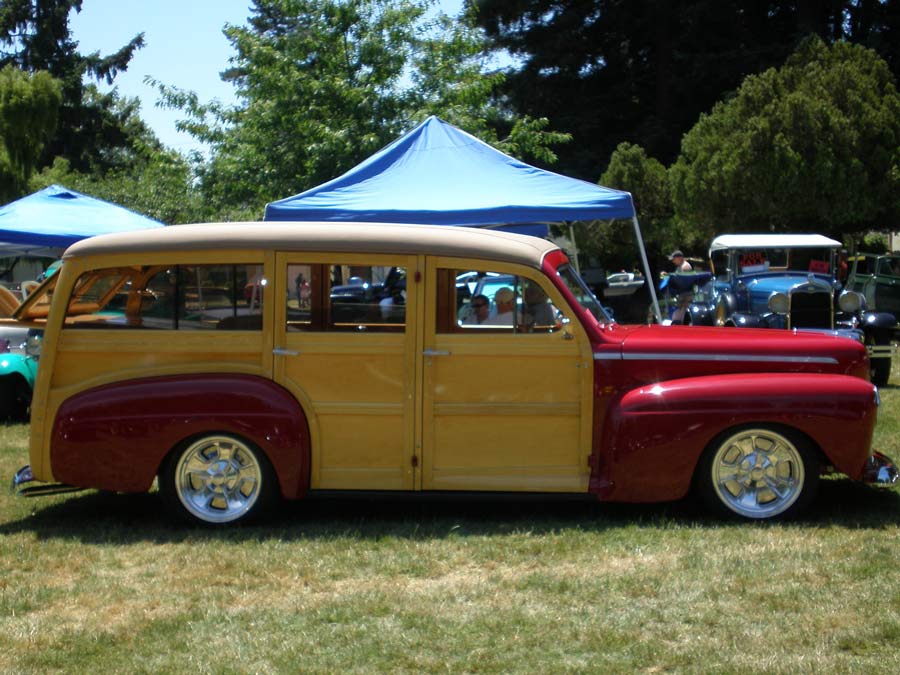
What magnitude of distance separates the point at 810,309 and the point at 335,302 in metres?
8.02

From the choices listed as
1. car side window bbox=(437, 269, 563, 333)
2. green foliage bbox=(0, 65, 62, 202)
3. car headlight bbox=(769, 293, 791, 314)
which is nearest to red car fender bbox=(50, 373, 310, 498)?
car side window bbox=(437, 269, 563, 333)

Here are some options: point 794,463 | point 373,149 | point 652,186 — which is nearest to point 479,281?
point 794,463

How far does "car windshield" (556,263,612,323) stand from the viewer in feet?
21.8

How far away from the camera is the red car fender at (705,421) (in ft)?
20.2

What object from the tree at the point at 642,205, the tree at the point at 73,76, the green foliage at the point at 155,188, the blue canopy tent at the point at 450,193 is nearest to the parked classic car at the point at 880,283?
the tree at the point at 642,205

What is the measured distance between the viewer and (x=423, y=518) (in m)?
6.68

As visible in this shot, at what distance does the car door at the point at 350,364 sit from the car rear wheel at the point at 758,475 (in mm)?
1757

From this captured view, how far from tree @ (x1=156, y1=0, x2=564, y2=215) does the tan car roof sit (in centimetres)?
1084

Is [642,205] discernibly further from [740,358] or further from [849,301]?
[740,358]

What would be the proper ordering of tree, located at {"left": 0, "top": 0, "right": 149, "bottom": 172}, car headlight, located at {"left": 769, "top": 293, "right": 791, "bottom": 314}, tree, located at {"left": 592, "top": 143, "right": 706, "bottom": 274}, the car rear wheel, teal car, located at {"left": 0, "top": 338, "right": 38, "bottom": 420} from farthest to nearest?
tree, located at {"left": 0, "top": 0, "right": 149, "bottom": 172}, tree, located at {"left": 592, "top": 143, "right": 706, "bottom": 274}, car headlight, located at {"left": 769, "top": 293, "right": 791, "bottom": 314}, teal car, located at {"left": 0, "top": 338, "right": 38, "bottom": 420}, the car rear wheel

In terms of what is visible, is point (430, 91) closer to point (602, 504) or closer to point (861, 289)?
point (861, 289)

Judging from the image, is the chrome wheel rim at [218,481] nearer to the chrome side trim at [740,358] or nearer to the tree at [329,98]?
the chrome side trim at [740,358]

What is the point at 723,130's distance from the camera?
24.1 meters

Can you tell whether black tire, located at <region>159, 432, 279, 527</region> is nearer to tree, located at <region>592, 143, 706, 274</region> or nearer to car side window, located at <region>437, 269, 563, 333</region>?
car side window, located at <region>437, 269, 563, 333</region>
